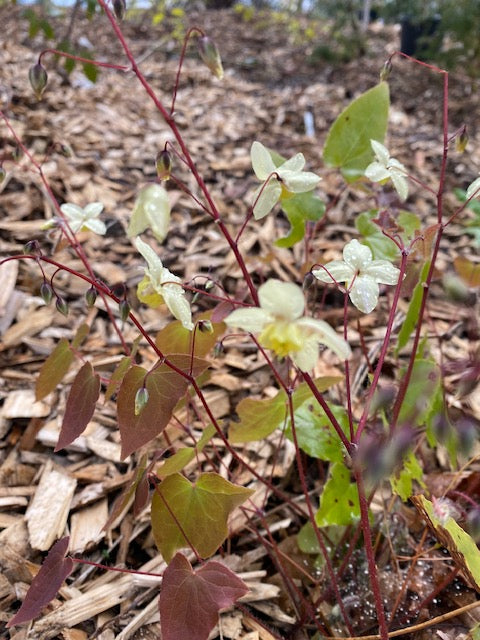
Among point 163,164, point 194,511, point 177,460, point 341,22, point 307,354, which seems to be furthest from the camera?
point 341,22

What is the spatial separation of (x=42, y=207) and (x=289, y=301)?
232 cm

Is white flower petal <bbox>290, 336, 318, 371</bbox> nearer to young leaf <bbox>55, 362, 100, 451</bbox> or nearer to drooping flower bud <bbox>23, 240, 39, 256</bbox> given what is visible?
young leaf <bbox>55, 362, 100, 451</bbox>

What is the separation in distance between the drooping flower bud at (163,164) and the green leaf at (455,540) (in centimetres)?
75

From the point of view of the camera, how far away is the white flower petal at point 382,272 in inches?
40.9

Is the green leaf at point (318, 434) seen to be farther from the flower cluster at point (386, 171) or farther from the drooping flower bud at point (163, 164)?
the drooping flower bud at point (163, 164)

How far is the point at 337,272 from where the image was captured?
1.04 metres

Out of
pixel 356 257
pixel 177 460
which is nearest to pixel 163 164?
pixel 356 257

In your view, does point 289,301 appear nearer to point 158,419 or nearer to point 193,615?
point 158,419

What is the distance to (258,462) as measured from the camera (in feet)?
5.88

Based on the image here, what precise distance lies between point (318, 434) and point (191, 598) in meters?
0.58

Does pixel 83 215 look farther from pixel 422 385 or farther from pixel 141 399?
pixel 422 385

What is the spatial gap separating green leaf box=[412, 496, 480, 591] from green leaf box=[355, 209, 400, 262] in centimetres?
80

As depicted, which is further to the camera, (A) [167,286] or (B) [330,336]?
(A) [167,286]

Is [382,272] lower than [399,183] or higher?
lower
